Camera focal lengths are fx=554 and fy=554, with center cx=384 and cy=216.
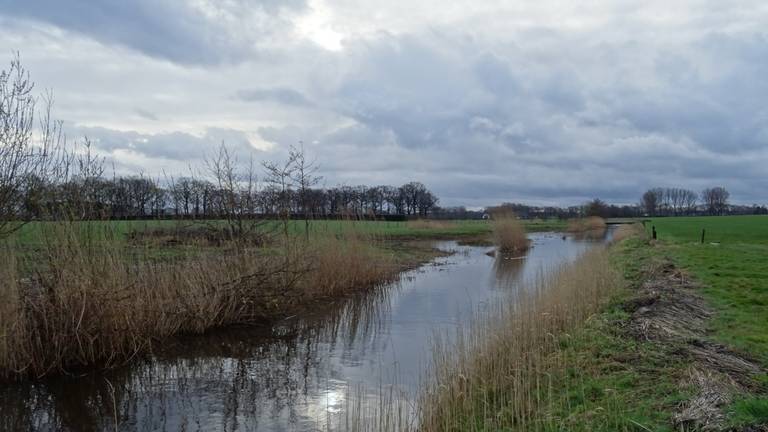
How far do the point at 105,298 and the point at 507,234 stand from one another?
28.3 m

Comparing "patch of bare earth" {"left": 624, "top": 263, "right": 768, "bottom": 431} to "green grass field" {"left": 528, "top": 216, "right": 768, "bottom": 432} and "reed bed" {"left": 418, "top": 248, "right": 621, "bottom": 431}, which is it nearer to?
"green grass field" {"left": 528, "top": 216, "right": 768, "bottom": 432}

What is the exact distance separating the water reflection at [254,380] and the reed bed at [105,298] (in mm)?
350

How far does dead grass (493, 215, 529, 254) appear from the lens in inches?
1342

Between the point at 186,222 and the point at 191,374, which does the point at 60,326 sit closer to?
the point at 191,374

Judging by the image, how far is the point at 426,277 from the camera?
2092 centimetres

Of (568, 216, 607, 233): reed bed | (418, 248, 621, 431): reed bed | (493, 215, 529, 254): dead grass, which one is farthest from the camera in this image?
(568, 216, 607, 233): reed bed

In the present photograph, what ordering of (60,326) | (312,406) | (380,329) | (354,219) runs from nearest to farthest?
(312,406), (60,326), (380,329), (354,219)

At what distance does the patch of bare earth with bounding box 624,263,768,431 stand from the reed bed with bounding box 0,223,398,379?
7651 mm

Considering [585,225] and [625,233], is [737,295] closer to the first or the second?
[625,233]

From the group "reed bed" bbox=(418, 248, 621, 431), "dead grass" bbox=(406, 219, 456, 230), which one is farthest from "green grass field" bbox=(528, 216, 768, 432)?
"dead grass" bbox=(406, 219, 456, 230)

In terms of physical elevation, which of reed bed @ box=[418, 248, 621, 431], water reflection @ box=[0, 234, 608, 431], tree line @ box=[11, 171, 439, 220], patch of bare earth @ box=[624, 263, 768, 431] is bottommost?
water reflection @ box=[0, 234, 608, 431]

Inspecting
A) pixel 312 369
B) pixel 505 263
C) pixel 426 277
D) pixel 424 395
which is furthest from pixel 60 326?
pixel 505 263

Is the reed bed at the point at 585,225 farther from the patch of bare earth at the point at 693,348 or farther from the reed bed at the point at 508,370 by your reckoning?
the reed bed at the point at 508,370

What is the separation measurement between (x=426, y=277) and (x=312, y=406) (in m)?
13.8
